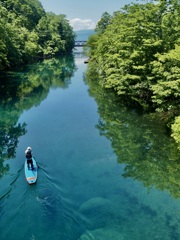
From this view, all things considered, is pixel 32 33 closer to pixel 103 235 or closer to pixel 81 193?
pixel 81 193

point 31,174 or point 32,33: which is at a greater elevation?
point 32,33

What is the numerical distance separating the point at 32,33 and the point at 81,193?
88.9 meters

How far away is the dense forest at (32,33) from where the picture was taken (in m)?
74.6

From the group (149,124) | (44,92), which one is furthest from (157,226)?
(44,92)

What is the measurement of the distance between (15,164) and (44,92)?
2878cm

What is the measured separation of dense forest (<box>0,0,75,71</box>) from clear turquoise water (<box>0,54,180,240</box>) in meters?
46.6

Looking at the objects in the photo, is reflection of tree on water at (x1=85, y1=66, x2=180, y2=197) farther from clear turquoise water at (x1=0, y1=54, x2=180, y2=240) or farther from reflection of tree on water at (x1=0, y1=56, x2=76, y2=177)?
reflection of tree on water at (x1=0, y1=56, x2=76, y2=177)

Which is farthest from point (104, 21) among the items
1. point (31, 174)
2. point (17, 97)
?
point (31, 174)

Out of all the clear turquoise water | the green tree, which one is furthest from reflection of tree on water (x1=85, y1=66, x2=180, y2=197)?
the green tree

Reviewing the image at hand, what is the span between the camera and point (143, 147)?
22219 mm

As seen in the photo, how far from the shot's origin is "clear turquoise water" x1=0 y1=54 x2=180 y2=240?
12.8 metres

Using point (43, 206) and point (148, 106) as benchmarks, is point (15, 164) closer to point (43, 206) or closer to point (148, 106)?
point (43, 206)

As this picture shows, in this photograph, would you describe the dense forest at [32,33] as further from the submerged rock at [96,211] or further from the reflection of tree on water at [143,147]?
the submerged rock at [96,211]

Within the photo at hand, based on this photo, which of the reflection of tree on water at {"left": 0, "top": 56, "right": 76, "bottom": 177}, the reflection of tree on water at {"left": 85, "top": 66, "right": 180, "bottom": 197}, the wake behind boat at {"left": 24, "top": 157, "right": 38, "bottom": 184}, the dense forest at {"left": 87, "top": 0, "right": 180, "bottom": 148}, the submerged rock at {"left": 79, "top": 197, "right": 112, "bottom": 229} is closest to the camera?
the submerged rock at {"left": 79, "top": 197, "right": 112, "bottom": 229}
